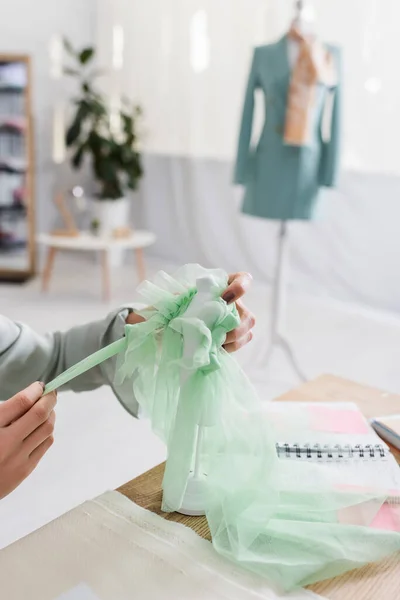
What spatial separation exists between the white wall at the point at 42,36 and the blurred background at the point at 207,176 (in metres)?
0.01

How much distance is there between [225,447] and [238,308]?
0.73ft

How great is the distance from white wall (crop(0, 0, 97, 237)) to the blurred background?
0.01 metres

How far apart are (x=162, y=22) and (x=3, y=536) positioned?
3519 mm

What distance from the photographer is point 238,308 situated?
3.47 ft

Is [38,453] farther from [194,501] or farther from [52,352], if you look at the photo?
[52,352]

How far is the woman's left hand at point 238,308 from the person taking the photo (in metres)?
0.96

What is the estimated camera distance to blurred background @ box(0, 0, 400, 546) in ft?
8.46

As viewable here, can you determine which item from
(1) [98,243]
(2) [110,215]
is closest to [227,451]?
(1) [98,243]

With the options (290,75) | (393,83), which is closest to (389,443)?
(290,75)

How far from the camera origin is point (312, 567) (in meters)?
0.87

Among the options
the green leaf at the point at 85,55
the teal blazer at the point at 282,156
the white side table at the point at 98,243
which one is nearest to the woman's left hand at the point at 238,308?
the teal blazer at the point at 282,156

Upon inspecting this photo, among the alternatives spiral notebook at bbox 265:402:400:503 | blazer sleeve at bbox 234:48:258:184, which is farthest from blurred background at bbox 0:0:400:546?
spiral notebook at bbox 265:402:400:503

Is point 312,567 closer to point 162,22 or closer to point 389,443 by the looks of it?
point 389,443

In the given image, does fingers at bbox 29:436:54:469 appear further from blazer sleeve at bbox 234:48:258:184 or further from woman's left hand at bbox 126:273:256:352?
blazer sleeve at bbox 234:48:258:184
